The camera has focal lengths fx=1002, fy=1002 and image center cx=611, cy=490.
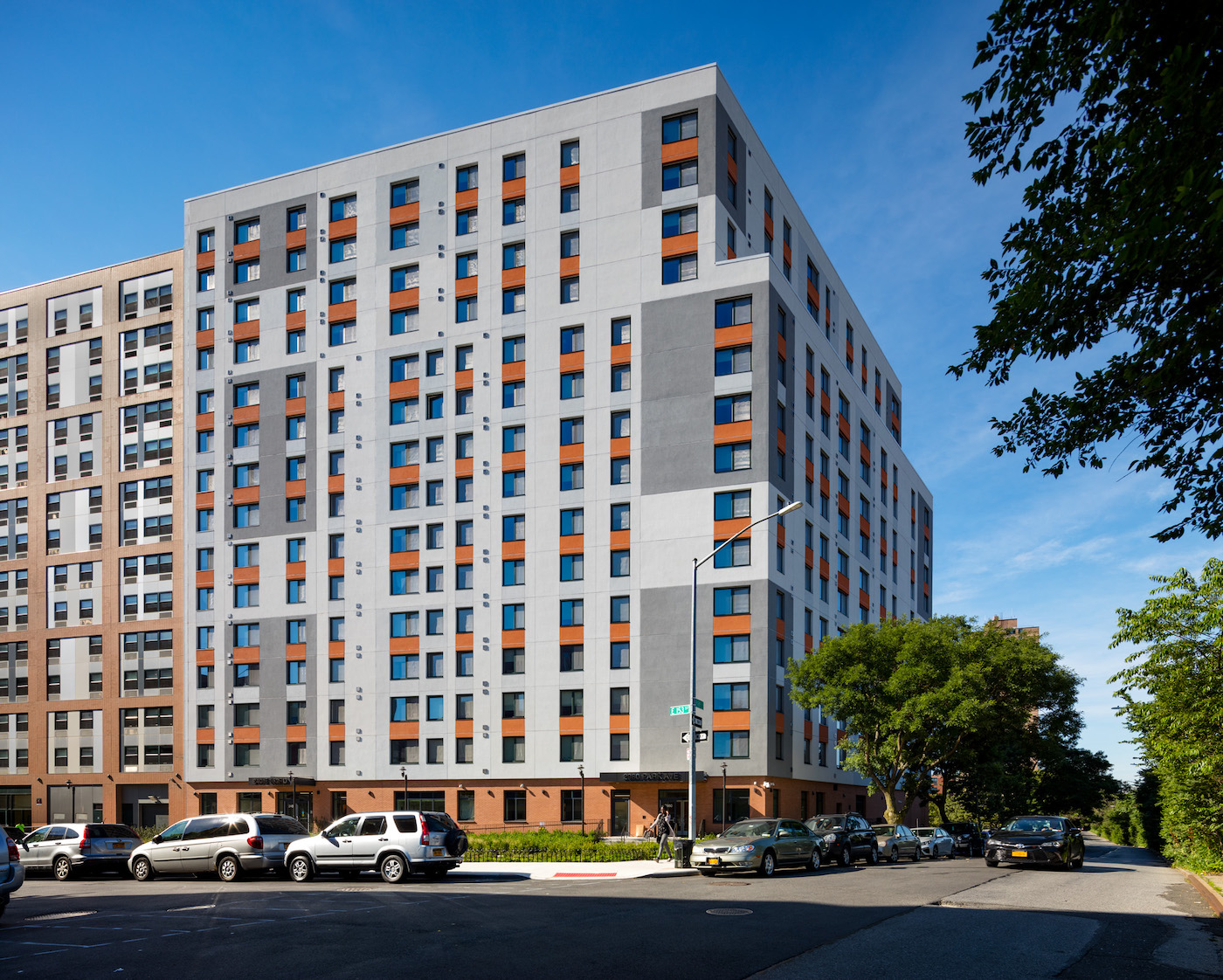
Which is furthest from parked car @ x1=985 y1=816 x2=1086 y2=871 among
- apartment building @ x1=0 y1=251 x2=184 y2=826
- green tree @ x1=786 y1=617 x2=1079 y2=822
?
apartment building @ x1=0 y1=251 x2=184 y2=826

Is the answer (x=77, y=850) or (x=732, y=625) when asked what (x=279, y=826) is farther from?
→ (x=732, y=625)

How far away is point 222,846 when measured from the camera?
1032 inches

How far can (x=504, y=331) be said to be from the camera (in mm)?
56031

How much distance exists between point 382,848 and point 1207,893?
18990mm

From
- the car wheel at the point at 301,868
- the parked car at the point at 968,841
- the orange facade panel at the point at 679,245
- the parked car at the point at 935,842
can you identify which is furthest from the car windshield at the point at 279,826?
the orange facade panel at the point at 679,245

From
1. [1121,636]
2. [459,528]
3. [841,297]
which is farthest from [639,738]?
[841,297]

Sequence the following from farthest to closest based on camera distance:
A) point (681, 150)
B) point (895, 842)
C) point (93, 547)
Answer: point (93, 547)
point (681, 150)
point (895, 842)

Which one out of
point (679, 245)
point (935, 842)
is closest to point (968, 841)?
point (935, 842)

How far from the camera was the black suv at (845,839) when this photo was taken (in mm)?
32250

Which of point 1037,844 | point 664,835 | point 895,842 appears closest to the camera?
point 1037,844

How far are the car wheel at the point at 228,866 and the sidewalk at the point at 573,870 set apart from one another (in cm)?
570

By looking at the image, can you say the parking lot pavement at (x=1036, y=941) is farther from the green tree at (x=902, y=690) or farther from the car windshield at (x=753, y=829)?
the green tree at (x=902, y=690)

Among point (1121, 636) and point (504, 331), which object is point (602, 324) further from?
point (1121, 636)

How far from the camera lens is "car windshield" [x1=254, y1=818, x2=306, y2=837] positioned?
86.7ft
